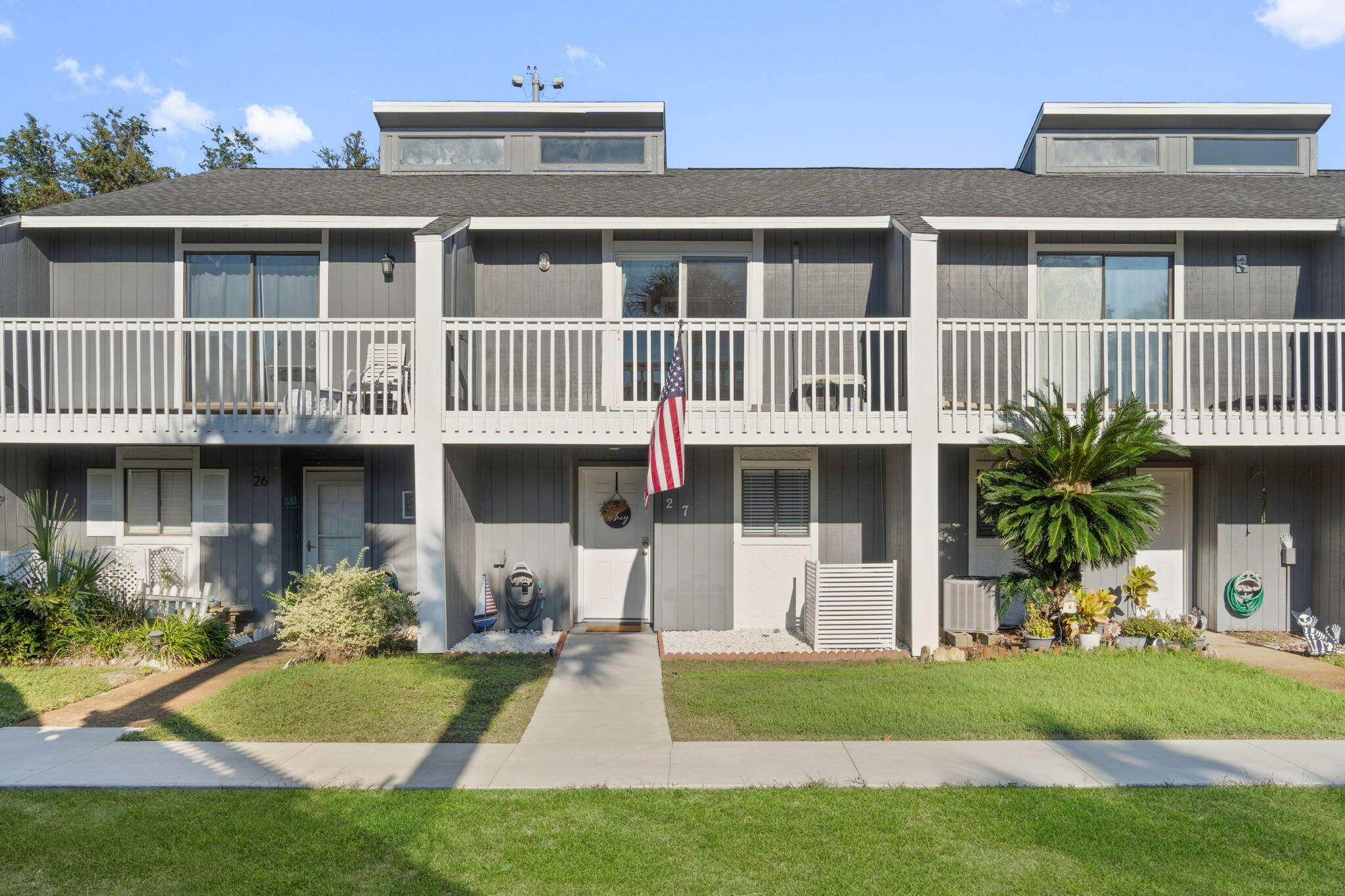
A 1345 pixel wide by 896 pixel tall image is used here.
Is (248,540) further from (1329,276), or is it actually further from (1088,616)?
(1329,276)

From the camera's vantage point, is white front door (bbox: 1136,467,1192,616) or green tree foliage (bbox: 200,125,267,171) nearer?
white front door (bbox: 1136,467,1192,616)

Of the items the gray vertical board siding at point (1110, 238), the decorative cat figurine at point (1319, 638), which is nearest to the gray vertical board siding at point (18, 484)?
the gray vertical board siding at point (1110, 238)

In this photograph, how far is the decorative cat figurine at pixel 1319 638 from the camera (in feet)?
28.4

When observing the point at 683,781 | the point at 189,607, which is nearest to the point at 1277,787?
the point at 683,781

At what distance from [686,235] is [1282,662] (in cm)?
809

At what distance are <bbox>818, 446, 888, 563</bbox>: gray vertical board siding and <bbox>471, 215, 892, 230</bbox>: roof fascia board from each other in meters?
2.70

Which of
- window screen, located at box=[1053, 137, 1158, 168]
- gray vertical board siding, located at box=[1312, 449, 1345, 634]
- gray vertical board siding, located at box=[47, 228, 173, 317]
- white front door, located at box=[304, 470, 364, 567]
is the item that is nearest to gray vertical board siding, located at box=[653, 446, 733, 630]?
white front door, located at box=[304, 470, 364, 567]

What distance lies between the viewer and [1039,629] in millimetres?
8664

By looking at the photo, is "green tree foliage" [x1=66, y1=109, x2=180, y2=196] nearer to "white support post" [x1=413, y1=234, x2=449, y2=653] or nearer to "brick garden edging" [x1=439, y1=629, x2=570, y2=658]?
"white support post" [x1=413, y1=234, x2=449, y2=653]

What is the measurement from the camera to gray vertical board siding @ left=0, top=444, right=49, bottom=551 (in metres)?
9.88

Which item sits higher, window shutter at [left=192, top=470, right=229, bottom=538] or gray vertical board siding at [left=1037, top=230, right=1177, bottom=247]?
gray vertical board siding at [left=1037, top=230, right=1177, bottom=247]

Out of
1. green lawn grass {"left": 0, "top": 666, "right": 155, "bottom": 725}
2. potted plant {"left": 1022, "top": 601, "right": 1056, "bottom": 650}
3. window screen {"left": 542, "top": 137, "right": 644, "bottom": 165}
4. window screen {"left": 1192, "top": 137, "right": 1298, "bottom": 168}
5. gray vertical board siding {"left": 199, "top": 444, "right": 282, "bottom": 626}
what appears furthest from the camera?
window screen {"left": 542, "top": 137, "right": 644, "bottom": 165}

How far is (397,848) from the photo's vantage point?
4.25 meters

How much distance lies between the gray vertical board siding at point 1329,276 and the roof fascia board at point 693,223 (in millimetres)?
5363
